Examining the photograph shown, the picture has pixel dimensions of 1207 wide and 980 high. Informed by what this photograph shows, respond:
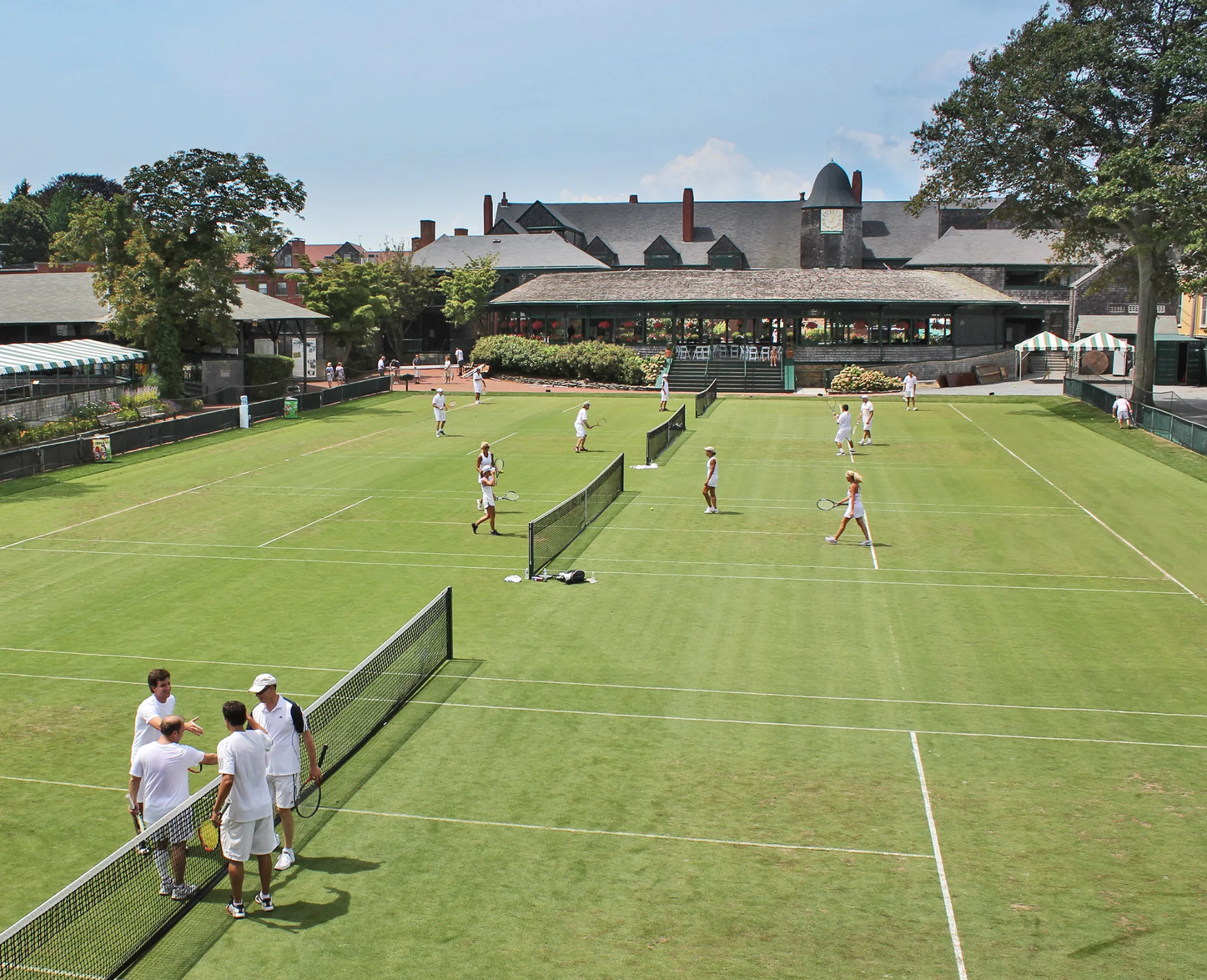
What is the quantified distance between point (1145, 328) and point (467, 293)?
1842 inches

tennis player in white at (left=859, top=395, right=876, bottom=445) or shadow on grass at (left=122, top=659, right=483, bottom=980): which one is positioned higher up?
tennis player in white at (left=859, top=395, right=876, bottom=445)

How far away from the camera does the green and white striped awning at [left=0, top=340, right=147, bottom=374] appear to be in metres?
42.7

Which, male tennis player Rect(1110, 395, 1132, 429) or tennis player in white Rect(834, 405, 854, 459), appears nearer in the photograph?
tennis player in white Rect(834, 405, 854, 459)

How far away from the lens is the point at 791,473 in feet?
115

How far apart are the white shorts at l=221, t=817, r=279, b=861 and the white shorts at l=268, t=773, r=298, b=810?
0.84 m

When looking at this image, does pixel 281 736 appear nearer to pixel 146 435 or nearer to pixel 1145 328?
pixel 146 435

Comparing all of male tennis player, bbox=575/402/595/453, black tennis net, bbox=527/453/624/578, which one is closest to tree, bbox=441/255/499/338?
male tennis player, bbox=575/402/595/453

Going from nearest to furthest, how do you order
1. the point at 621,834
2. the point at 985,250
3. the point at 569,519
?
the point at 621,834 < the point at 569,519 < the point at 985,250

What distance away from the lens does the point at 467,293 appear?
266 feet

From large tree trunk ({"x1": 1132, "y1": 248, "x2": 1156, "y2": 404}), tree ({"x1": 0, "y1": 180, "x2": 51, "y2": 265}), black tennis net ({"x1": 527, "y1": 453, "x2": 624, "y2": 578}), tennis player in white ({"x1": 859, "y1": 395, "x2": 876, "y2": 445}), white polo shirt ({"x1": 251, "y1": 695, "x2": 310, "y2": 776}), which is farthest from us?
tree ({"x1": 0, "y1": 180, "x2": 51, "y2": 265})

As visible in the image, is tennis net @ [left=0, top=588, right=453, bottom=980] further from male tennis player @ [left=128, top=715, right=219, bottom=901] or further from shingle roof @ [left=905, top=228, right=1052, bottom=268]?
shingle roof @ [left=905, top=228, right=1052, bottom=268]

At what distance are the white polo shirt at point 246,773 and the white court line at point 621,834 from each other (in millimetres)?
2219

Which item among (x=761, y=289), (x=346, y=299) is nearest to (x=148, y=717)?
(x=346, y=299)

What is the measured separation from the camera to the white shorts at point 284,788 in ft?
35.2
